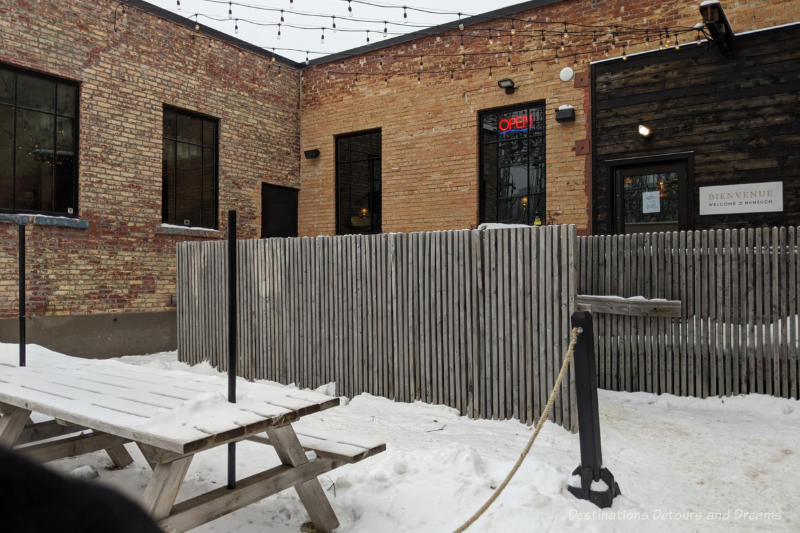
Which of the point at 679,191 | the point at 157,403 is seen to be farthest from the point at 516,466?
the point at 679,191

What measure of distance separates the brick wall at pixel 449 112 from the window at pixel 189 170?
7.87 feet

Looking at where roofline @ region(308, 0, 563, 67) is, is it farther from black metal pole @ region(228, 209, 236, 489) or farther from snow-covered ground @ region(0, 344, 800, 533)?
black metal pole @ region(228, 209, 236, 489)

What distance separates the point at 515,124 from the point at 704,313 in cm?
523

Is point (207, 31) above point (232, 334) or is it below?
above

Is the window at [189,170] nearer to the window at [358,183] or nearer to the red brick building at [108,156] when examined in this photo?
the red brick building at [108,156]

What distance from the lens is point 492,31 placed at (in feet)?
33.8

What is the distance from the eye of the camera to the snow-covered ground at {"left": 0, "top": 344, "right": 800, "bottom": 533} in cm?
329

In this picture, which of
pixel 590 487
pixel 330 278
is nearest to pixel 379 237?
pixel 330 278

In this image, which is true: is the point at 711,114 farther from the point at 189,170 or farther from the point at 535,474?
the point at 189,170

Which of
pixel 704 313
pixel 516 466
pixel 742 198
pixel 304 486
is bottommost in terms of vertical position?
pixel 304 486

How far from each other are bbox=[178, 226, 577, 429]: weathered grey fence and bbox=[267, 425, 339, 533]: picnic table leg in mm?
2621

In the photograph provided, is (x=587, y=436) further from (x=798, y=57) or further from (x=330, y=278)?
(x=798, y=57)

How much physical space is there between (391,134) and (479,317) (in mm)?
6869

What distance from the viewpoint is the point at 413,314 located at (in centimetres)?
603
